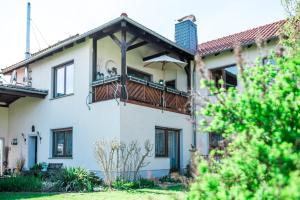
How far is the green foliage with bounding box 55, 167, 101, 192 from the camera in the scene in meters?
10.7

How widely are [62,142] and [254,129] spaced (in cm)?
1310

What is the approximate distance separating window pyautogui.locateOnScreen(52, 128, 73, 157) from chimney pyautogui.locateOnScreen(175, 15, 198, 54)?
7415 millimetres

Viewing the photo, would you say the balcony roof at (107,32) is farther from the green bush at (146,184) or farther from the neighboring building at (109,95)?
the green bush at (146,184)

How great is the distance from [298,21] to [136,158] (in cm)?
719

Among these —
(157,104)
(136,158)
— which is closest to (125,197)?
(136,158)

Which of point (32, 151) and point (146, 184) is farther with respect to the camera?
point (32, 151)

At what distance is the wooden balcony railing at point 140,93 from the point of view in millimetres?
12570

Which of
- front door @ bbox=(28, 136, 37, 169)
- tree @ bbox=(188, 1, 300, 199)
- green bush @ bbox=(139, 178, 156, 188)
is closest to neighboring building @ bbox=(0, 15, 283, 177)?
front door @ bbox=(28, 136, 37, 169)

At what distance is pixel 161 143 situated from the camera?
14.6 m

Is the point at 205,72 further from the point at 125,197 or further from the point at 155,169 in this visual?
the point at 155,169

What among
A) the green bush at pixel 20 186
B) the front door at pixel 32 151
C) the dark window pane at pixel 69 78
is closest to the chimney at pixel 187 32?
the dark window pane at pixel 69 78

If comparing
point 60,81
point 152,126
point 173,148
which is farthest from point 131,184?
point 60,81

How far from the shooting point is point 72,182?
10734 millimetres

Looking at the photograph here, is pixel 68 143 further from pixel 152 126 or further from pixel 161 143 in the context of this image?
pixel 161 143
